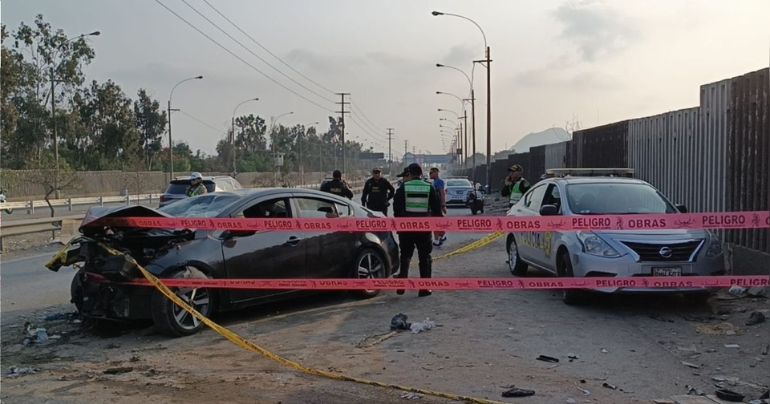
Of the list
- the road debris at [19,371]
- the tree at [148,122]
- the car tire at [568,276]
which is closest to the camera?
the road debris at [19,371]

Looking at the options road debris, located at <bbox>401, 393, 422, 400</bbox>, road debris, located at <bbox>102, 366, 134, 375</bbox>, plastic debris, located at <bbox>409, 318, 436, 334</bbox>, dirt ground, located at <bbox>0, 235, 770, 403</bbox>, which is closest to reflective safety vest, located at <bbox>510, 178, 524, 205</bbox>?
dirt ground, located at <bbox>0, 235, 770, 403</bbox>

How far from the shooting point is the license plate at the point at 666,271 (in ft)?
25.5

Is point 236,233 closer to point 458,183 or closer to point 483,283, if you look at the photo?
point 483,283

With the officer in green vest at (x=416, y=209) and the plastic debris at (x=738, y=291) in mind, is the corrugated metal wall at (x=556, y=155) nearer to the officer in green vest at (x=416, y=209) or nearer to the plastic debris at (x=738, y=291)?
the plastic debris at (x=738, y=291)

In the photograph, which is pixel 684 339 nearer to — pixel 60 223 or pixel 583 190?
pixel 583 190

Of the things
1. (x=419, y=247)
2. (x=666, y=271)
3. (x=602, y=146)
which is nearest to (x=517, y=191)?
(x=419, y=247)

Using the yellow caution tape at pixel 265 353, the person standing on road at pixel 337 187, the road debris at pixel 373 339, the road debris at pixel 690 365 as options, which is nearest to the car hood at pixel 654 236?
the road debris at pixel 690 365

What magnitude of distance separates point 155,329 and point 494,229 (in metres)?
3.76

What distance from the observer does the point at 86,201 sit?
46.2 m

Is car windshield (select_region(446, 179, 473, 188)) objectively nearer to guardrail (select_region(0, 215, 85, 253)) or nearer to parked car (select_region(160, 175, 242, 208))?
parked car (select_region(160, 175, 242, 208))

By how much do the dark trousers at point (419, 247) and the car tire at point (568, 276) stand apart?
168cm

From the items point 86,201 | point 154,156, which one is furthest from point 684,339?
point 154,156

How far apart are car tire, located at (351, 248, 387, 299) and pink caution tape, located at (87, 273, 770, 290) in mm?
884

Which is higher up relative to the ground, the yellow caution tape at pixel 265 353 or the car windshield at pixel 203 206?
the car windshield at pixel 203 206
